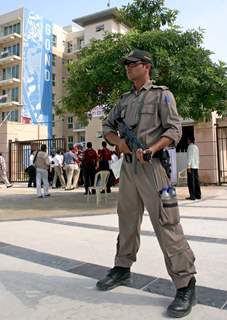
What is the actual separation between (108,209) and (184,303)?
5887 mm

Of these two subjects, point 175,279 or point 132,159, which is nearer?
point 175,279

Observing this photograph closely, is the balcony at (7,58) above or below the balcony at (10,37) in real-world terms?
below

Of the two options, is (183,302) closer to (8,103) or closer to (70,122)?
(8,103)

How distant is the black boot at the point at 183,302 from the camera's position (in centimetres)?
248

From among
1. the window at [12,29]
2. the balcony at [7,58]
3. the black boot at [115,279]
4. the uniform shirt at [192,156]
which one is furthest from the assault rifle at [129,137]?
the window at [12,29]

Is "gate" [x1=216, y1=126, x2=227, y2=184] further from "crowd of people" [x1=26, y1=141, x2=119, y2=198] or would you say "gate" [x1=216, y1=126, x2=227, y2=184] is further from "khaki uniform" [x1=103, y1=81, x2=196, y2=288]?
"khaki uniform" [x1=103, y1=81, x2=196, y2=288]

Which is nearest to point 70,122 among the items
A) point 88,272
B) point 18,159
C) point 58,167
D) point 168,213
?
point 18,159

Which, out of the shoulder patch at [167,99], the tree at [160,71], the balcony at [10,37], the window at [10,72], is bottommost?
the shoulder patch at [167,99]

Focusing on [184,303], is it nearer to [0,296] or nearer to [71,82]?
[0,296]

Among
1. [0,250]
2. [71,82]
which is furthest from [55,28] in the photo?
[0,250]

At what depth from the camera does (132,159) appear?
290 cm

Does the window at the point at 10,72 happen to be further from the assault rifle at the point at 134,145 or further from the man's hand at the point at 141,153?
the man's hand at the point at 141,153

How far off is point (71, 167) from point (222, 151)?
607cm

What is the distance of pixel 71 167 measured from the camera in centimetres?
1433
